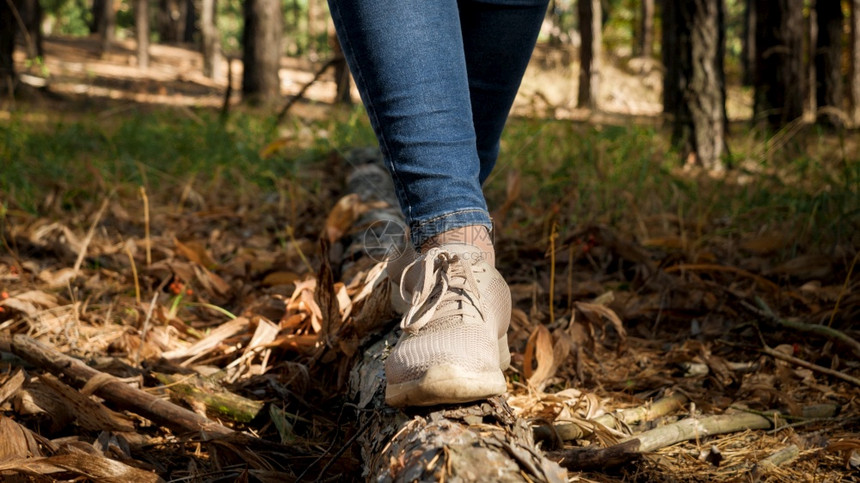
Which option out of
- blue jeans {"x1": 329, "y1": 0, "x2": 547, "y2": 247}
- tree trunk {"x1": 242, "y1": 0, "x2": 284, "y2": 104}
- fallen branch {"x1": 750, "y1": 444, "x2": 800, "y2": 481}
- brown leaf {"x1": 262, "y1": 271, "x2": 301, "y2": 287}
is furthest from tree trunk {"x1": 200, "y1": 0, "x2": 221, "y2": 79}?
fallen branch {"x1": 750, "y1": 444, "x2": 800, "y2": 481}

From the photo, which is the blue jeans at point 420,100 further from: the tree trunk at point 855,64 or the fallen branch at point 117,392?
the tree trunk at point 855,64

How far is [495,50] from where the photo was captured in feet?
4.89

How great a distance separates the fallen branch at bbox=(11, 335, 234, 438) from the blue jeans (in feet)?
1.80

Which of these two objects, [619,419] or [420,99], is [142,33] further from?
[619,419]

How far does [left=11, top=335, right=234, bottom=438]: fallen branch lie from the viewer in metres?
A: 1.32

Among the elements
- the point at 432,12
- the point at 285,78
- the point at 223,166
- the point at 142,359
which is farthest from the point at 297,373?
the point at 285,78

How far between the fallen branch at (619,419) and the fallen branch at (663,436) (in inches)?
3.4

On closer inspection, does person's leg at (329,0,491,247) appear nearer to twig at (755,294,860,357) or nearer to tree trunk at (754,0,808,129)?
twig at (755,294,860,357)

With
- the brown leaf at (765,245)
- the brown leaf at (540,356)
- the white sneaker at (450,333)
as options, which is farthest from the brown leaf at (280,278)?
the brown leaf at (765,245)

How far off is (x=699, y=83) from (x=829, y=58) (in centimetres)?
383

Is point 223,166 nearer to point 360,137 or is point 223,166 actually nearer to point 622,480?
point 360,137

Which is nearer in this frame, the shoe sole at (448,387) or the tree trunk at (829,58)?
the shoe sole at (448,387)

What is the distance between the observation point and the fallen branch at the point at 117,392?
1.32 meters

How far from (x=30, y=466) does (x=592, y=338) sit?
1289 mm
